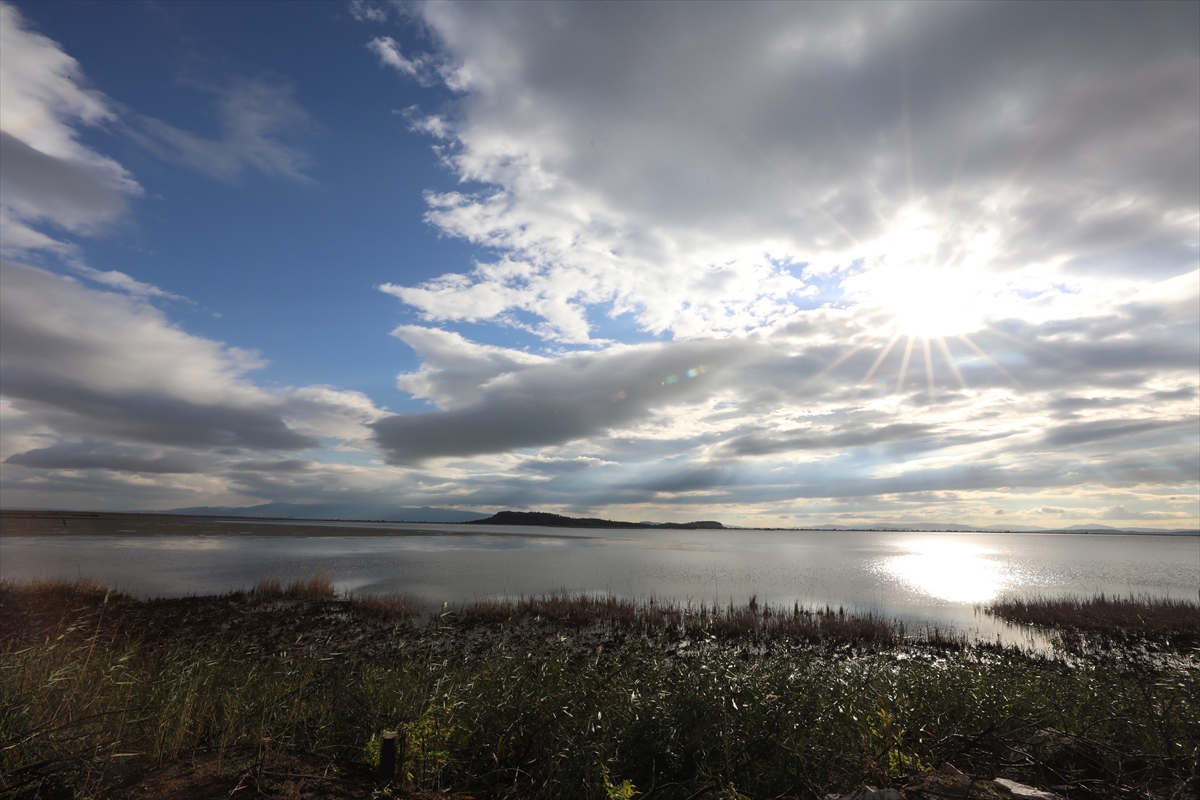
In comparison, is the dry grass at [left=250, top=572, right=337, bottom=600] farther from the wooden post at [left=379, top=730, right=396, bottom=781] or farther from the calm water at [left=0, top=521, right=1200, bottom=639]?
the wooden post at [left=379, top=730, right=396, bottom=781]

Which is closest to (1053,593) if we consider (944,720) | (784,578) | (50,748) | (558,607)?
(784,578)

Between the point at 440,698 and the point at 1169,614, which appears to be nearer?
the point at 440,698

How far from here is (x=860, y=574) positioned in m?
49.5

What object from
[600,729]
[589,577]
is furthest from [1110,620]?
[600,729]

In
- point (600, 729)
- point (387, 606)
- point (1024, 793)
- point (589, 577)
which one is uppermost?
point (1024, 793)

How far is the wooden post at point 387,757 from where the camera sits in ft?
17.3

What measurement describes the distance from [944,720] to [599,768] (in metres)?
5.63

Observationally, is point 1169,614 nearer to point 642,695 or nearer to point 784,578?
point 784,578

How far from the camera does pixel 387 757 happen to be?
5.30 meters

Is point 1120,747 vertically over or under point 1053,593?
over

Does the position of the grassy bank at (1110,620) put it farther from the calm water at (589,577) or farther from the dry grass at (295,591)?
the dry grass at (295,591)

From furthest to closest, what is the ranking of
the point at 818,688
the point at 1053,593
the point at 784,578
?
1. the point at 784,578
2. the point at 1053,593
3. the point at 818,688

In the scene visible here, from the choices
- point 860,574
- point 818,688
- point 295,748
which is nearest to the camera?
point 295,748

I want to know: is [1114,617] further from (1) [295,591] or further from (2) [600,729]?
(1) [295,591]
